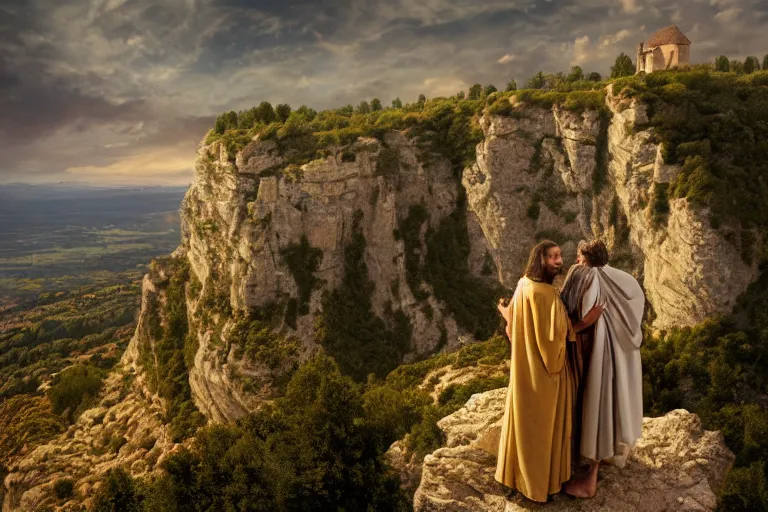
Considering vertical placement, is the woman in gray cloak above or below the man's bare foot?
above

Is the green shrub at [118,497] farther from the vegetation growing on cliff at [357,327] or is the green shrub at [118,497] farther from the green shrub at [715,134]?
the green shrub at [715,134]

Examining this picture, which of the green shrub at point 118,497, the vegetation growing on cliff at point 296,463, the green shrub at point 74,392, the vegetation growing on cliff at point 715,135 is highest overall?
the vegetation growing on cliff at point 715,135

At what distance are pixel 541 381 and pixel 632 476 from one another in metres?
3.71

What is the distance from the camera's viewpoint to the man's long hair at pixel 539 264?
26.3 feet

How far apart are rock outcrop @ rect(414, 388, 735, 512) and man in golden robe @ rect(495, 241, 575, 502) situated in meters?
0.98

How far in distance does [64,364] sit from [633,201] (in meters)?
81.5

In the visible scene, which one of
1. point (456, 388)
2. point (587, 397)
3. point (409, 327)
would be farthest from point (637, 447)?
point (409, 327)

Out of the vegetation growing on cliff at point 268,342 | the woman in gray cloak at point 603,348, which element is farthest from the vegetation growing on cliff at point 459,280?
the woman in gray cloak at point 603,348

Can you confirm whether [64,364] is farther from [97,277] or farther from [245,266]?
[97,277]

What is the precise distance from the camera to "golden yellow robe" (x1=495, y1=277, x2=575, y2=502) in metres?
7.80

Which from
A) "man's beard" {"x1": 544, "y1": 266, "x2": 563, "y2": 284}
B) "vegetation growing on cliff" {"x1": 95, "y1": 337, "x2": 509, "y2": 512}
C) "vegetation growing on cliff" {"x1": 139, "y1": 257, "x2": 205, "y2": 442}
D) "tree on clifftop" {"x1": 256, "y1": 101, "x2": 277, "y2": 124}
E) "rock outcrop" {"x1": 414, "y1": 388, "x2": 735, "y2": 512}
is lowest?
"vegetation growing on cliff" {"x1": 139, "y1": 257, "x2": 205, "y2": 442}

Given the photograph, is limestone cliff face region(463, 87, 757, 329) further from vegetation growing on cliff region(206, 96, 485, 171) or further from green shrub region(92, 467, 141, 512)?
green shrub region(92, 467, 141, 512)

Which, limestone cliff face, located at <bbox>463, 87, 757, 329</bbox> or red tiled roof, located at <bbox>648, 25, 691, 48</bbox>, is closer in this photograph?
limestone cliff face, located at <bbox>463, 87, 757, 329</bbox>

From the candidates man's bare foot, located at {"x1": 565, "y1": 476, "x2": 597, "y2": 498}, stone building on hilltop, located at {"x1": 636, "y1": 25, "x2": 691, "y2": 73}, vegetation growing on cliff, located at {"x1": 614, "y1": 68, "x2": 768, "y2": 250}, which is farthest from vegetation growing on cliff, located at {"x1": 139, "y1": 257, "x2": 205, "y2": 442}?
stone building on hilltop, located at {"x1": 636, "y1": 25, "x2": 691, "y2": 73}
